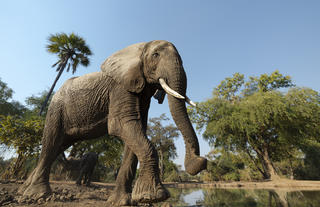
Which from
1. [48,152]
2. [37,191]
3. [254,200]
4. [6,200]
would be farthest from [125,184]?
[254,200]

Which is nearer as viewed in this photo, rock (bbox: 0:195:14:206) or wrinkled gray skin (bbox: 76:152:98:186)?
rock (bbox: 0:195:14:206)

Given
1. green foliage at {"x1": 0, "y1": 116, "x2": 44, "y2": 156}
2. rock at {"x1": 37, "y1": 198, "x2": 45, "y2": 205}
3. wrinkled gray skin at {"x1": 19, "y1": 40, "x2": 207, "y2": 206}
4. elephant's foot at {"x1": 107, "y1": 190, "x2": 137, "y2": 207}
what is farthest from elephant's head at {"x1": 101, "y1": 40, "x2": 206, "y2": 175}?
green foliage at {"x1": 0, "y1": 116, "x2": 44, "y2": 156}

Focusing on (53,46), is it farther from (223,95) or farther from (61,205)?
(223,95)

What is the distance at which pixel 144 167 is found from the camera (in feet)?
7.16

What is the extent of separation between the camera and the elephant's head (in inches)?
96.9

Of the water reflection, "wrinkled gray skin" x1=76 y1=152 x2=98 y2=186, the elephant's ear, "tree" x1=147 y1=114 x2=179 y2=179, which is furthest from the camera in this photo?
"tree" x1=147 y1=114 x2=179 y2=179

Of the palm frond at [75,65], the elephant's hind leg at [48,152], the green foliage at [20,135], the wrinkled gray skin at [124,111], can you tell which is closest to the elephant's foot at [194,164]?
the wrinkled gray skin at [124,111]

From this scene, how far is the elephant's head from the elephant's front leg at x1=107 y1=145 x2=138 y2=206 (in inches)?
45.7

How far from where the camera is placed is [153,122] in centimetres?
3180

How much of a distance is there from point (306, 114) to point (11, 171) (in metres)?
18.2

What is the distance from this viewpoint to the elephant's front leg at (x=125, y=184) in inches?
111

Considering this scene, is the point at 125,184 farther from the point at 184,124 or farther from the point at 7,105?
the point at 7,105

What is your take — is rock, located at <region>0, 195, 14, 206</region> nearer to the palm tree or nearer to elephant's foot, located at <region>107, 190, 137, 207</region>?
elephant's foot, located at <region>107, 190, 137, 207</region>

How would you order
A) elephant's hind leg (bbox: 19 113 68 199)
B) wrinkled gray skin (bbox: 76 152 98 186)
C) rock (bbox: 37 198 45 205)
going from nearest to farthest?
rock (bbox: 37 198 45 205), elephant's hind leg (bbox: 19 113 68 199), wrinkled gray skin (bbox: 76 152 98 186)
